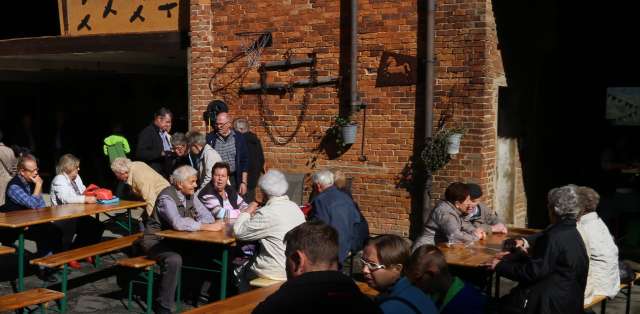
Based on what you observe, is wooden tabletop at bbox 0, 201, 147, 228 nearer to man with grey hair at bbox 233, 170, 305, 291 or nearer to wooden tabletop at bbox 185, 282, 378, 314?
man with grey hair at bbox 233, 170, 305, 291

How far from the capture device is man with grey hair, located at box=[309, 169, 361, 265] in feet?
21.7

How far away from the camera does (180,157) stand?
925 cm

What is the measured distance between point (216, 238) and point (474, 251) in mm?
2182

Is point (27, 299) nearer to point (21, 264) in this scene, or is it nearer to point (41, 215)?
point (21, 264)

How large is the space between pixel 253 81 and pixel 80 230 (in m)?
3.25

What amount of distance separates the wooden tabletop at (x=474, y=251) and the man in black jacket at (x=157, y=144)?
460 centimetres

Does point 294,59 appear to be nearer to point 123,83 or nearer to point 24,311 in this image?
point 24,311

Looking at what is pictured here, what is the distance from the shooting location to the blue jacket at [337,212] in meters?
6.61

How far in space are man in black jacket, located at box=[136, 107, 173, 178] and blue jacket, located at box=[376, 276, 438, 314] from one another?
21.5 feet

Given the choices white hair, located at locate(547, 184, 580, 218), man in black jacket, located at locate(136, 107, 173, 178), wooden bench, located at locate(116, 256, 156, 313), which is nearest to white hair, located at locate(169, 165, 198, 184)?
wooden bench, located at locate(116, 256, 156, 313)

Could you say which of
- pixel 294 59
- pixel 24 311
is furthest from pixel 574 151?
pixel 24 311

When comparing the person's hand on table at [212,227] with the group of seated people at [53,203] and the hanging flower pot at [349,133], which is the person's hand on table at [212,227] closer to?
the group of seated people at [53,203]

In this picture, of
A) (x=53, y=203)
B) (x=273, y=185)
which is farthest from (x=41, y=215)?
(x=273, y=185)

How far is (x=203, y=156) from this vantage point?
880cm
